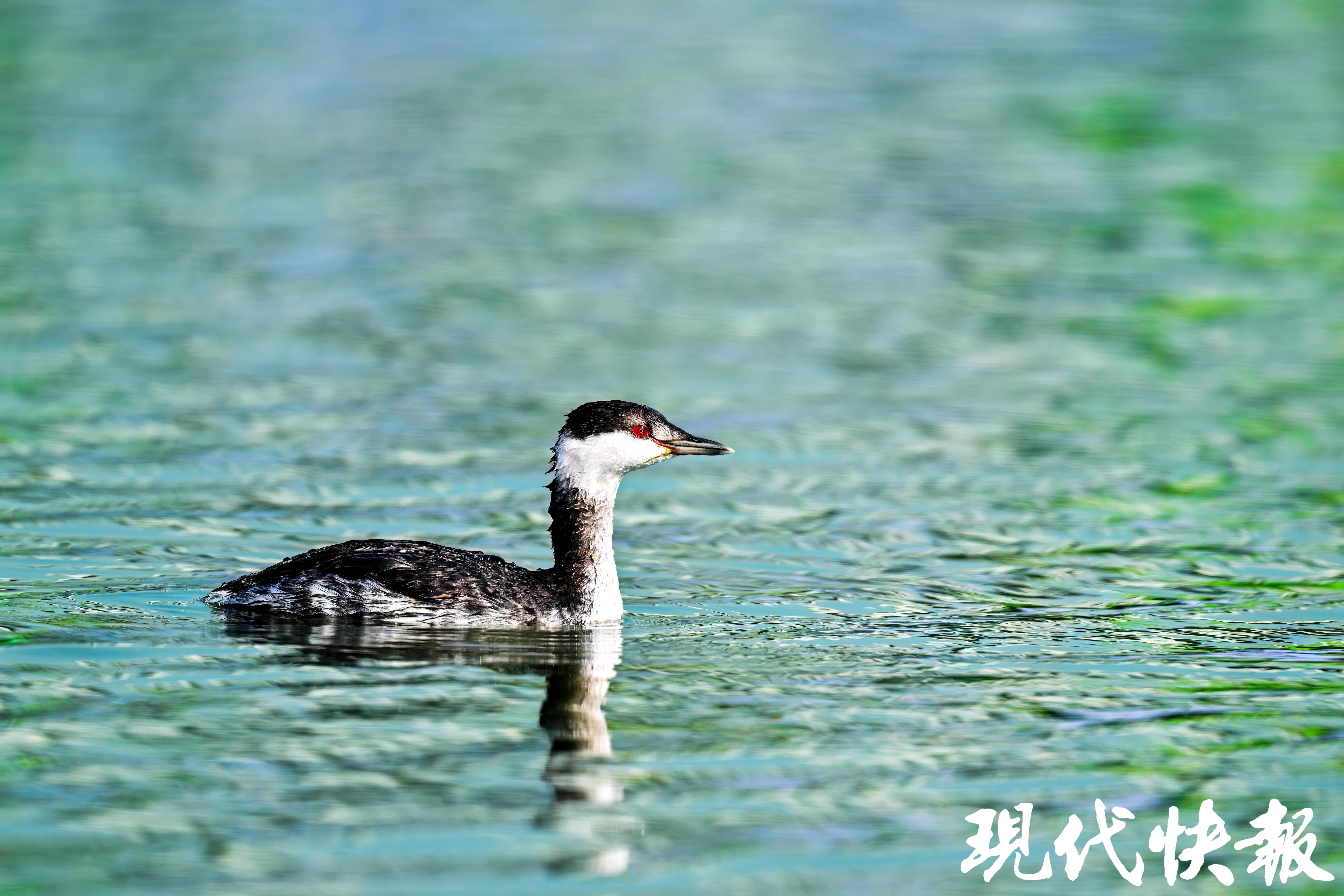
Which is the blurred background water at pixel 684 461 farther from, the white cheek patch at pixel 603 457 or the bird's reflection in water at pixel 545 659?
Answer: the white cheek patch at pixel 603 457

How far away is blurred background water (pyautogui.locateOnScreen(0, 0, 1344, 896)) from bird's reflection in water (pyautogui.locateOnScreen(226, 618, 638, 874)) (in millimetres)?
36

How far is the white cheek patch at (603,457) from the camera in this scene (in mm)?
11922

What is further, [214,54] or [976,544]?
[214,54]

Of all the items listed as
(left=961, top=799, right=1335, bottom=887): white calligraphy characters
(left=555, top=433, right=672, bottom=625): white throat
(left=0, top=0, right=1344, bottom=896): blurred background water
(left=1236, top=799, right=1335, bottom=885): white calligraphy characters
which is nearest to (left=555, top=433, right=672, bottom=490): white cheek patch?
(left=555, top=433, right=672, bottom=625): white throat

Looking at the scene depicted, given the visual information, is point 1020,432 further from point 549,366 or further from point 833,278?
point 833,278

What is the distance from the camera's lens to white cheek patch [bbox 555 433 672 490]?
1192 centimetres

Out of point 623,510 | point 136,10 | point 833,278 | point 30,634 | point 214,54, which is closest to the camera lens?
point 30,634

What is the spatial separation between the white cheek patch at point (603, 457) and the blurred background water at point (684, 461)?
0.73 metres

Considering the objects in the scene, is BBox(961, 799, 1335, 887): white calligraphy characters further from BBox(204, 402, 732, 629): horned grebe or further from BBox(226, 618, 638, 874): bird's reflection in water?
BBox(204, 402, 732, 629): horned grebe

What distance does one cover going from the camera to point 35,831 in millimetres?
8242

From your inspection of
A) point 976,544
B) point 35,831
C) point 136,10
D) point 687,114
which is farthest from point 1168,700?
point 136,10

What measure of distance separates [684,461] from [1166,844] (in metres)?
7.79

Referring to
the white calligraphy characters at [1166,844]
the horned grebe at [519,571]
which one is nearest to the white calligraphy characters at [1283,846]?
the white calligraphy characters at [1166,844]

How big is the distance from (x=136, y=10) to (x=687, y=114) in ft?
45.6
